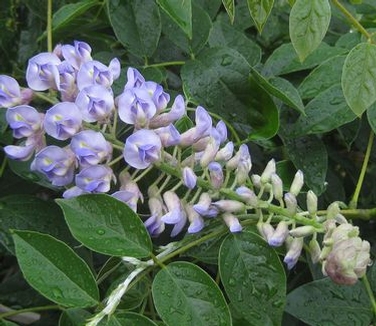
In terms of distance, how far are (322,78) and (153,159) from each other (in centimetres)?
44

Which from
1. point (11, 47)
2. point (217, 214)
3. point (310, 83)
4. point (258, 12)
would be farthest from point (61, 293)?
point (11, 47)

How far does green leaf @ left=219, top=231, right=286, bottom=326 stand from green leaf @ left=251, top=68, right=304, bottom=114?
0.25 meters

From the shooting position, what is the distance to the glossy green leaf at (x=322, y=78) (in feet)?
4.22

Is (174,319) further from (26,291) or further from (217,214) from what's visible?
(26,291)

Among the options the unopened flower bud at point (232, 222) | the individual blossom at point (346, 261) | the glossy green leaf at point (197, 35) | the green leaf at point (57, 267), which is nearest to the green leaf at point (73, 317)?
the green leaf at point (57, 267)

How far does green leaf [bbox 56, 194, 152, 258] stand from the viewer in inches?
38.7

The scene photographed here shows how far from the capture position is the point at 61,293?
981 mm

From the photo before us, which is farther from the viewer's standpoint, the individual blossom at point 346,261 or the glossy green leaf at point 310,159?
the glossy green leaf at point 310,159

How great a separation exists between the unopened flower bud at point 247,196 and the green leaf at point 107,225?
0.13 metres

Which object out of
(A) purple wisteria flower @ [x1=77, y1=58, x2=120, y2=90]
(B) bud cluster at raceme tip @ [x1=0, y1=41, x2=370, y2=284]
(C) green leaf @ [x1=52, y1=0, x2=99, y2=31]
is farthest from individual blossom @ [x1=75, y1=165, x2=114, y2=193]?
(C) green leaf @ [x1=52, y1=0, x2=99, y2=31]

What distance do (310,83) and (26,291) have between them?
26.7 inches

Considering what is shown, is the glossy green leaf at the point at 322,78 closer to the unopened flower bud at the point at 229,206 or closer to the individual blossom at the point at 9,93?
the unopened flower bud at the point at 229,206

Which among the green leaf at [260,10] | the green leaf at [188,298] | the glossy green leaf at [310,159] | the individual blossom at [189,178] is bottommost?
the green leaf at [188,298]

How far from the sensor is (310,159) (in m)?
1.30
